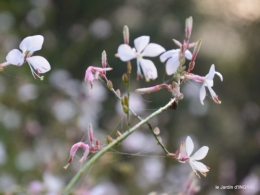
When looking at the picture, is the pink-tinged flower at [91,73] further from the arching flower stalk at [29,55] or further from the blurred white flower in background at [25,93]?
the blurred white flower in background at [25,93]

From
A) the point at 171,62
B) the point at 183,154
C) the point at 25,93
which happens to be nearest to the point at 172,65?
the point at 171,62

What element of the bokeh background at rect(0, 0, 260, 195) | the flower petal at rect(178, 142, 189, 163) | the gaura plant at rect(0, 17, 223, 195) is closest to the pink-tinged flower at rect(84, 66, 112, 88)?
the gaura plant at rect(0, 17, 223, 195)

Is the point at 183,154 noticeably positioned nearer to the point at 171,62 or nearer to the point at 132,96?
the point at 171,62

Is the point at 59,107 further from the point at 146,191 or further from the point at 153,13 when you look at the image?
the point at 153,13

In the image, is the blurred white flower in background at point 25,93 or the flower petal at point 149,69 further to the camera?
the blurred white flower in background at point 25,93

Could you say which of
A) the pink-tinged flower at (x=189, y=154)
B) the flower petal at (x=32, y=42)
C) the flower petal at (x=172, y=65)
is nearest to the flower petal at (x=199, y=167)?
the pink-tinged flower at (x=189, y=154)

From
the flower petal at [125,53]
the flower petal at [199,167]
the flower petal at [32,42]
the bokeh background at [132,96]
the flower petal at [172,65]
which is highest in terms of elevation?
the flower petal at [32,42]

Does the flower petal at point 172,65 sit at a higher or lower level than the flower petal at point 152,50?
lower

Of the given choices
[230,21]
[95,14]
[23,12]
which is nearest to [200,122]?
[230,21]

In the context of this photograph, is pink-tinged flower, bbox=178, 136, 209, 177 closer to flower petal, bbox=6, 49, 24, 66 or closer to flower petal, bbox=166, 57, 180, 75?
flower petal, bbox=166, 57, 180, 75
